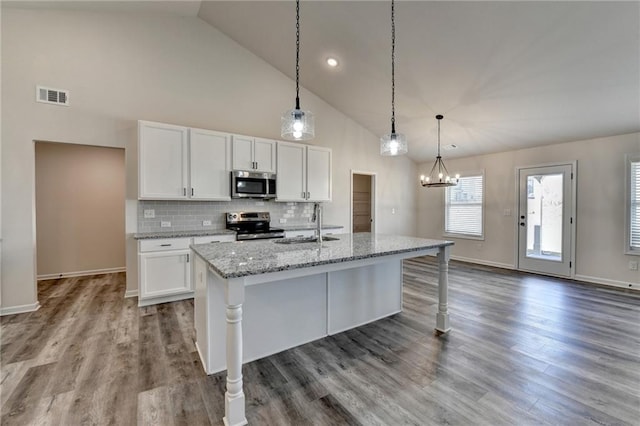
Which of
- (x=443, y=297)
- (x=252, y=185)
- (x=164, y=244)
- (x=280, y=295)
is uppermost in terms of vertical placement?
(x=252, y=185)

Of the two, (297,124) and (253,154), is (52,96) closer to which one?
(253,154)

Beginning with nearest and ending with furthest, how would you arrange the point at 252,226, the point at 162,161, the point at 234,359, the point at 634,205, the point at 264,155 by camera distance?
the point at 234,359 → the point at 162,161 → the point at 634,205 → the point at 264,155 → the point at 252,226

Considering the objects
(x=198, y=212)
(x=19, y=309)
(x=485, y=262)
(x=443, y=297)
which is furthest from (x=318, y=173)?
(x=19, y=309)

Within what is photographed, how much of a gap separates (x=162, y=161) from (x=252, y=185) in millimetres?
1245

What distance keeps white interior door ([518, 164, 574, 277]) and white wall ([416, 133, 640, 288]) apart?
4.8 inches

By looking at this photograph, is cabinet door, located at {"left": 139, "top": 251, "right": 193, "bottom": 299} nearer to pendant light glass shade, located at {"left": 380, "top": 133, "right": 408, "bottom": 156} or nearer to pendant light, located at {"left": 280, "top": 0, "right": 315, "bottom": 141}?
pendant light, located at {"left": 280, "top": 0, "right": 315, "bottom": 141}

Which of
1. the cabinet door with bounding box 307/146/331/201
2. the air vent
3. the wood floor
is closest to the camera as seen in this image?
the wood floor

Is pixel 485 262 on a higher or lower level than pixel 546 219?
lower

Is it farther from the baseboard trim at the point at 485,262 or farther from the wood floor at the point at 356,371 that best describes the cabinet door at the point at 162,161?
the baseboard trim at the point at 485,262

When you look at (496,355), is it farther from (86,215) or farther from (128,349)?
(86,215)

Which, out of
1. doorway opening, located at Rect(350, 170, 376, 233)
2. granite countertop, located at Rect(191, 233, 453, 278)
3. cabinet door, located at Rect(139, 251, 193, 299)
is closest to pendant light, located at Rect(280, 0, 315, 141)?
granite countertop, located at Rect(191, 233, 453, 278)

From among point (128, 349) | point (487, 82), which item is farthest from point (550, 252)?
point (128, 349)

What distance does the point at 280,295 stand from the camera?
244 centimetres

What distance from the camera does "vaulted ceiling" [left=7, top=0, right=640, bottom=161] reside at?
2.82 metres
